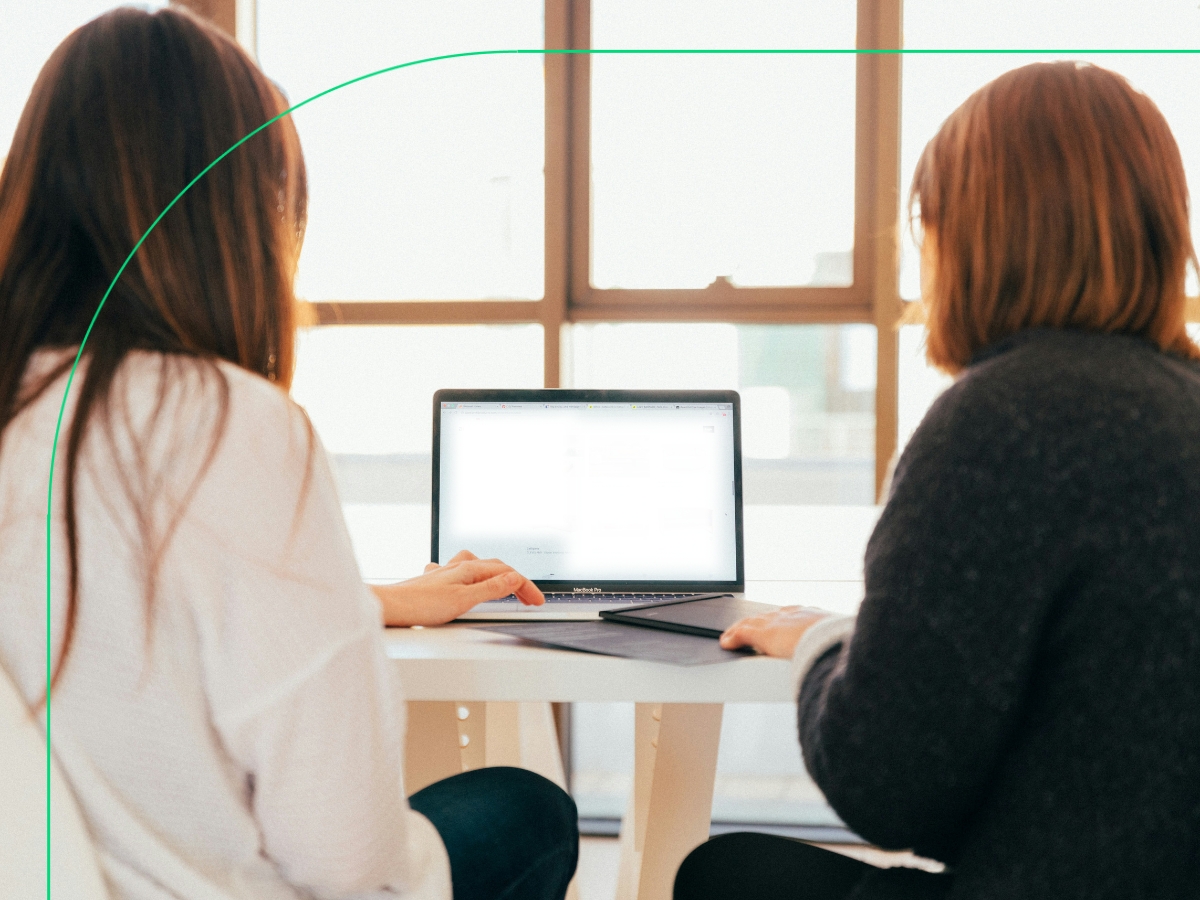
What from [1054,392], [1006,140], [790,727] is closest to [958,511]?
[1054,392]

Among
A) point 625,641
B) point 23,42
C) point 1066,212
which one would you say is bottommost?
point 625,641

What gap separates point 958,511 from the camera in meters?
0.57

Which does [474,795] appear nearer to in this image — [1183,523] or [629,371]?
[1183,523]

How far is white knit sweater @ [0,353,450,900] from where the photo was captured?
0.57 m

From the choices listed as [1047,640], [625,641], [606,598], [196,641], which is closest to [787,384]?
[606,598]

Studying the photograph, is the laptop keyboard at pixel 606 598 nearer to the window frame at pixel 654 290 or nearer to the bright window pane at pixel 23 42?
the window frame at pixel 654 290

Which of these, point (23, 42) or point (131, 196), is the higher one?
point (23, 42)

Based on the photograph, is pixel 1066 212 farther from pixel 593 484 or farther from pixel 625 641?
pixel 593 484

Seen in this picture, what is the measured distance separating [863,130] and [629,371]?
65cm

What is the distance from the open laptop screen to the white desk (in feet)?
0.48

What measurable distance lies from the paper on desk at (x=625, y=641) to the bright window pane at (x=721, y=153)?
3.80ft

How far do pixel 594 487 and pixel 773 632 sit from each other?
1.58 ft

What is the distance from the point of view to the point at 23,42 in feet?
6.35

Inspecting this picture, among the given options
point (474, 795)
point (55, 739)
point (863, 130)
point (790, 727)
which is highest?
point (863, 130)
